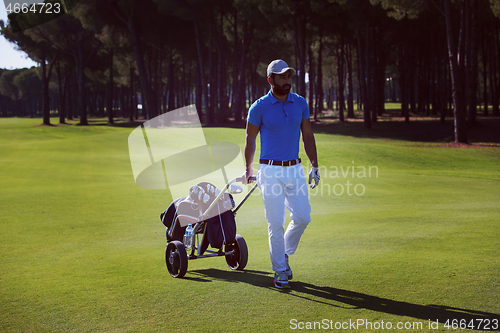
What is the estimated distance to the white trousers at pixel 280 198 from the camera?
4770 millimetres

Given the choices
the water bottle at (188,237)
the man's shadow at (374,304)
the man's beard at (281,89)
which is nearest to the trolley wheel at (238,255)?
the man's shadow at (374,304)

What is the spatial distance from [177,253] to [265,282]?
3.49ft

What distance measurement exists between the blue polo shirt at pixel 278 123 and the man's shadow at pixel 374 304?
131 centimetres

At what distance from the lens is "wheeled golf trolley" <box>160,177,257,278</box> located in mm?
5113

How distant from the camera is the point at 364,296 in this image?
4230 millimetres

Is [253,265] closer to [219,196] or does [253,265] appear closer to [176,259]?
[176,259]

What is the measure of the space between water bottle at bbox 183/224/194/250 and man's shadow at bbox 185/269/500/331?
0.49 m

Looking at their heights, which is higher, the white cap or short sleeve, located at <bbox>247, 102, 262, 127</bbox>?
the white cap

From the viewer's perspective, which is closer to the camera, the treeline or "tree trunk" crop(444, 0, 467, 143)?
"tree trunk" crop(444, 0, 467, 143)

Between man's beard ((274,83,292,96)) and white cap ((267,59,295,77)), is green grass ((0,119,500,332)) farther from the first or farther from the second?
white cap ((267,59,295,77))

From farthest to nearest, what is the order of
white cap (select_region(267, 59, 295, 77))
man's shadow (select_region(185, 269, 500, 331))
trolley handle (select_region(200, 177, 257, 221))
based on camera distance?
trolley handle (select_region(200, 177, 257, 221)), white cap (select_region(267, 59, 295, 77)), man's shadow (select_region(185, 269, 500, 331))

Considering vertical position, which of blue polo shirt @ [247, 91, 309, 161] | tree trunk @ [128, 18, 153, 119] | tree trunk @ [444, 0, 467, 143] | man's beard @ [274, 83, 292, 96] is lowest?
blue polo shirt @ [247, 91, 309, 161]

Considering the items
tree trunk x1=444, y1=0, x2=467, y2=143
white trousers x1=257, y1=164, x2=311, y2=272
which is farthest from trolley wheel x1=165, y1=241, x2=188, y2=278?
tree trunk x1=444, y1=0, x2=467, y2=143

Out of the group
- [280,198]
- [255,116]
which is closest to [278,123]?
[255,116]
